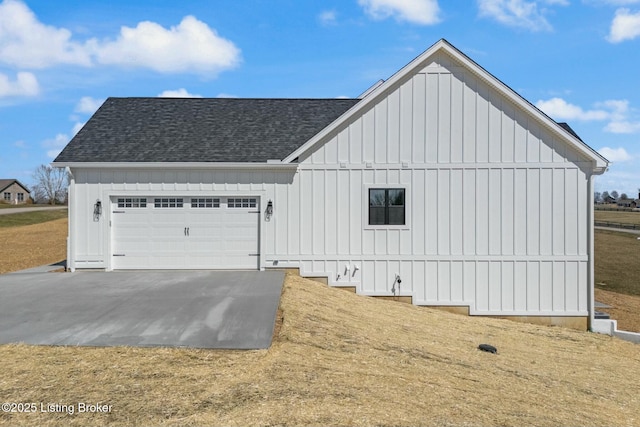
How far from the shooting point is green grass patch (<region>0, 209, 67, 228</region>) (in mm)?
38625

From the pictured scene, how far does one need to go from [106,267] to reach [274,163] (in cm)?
587

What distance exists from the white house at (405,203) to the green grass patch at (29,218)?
3155 cm

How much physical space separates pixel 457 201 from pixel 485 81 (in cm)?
334

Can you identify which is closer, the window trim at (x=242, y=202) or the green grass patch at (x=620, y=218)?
the window trim at (x=242, y=202)

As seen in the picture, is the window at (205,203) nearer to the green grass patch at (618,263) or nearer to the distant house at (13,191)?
the green grass patch at (618,263)

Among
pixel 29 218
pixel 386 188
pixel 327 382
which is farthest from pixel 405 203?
pixel 29 218

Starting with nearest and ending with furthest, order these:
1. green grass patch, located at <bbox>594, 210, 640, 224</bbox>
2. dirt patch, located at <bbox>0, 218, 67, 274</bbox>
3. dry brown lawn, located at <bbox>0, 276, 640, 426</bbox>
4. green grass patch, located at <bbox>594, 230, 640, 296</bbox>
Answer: dry brown lawn, located at <bbox>0, 276, 640, 426</bbox> → dirt patch, located at <bbox>0, 218, 67, 274</bbox> → green grass patch, located at <bbox>594, 230, 640, 296</bbox> → green grass patch, located at <bbox>594, 210, 640, 224</bbox>

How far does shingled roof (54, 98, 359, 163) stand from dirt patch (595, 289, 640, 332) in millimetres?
11649

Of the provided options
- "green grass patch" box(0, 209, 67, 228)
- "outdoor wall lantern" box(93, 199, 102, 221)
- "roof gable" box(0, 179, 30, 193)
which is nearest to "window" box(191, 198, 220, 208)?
"outdoor wall lantern" box(93, 199, 102, 221)

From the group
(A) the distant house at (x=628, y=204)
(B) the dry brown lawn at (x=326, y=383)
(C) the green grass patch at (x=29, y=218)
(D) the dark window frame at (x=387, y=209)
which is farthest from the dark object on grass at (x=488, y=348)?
(A) the distant house at (x=628, y=204)

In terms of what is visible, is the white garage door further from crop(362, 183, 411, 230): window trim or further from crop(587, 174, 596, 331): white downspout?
crop(587, 174, 596, 331): white downspout

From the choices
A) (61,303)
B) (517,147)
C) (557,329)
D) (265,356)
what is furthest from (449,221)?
(61,303)

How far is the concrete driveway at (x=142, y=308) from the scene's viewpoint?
6.90 m

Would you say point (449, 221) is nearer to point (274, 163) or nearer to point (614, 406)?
point (274, 163)
